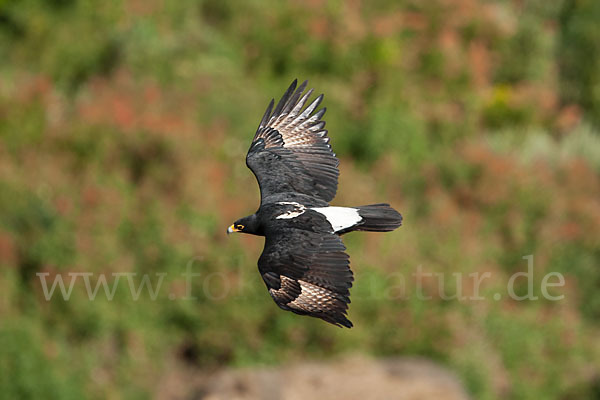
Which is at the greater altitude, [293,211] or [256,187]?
[256,187]

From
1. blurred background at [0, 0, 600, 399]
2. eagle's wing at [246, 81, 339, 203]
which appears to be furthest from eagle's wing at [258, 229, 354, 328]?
blurred background at [0, 0, 600, 399]

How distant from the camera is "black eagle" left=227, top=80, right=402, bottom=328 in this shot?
748 centimetres

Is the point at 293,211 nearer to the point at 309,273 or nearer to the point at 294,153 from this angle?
the point at 309,273

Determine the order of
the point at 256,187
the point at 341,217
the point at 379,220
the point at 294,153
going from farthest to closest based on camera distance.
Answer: the point at 256,187 → the point at 294,153 → the point at 379,220 → the point at 341,217

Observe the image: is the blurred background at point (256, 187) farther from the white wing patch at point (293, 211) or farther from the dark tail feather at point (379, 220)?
the dark tail feather at point (379, 220)

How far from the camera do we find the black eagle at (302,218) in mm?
7484

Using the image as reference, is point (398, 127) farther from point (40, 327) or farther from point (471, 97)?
point (40, 327)

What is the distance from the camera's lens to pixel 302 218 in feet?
26.7

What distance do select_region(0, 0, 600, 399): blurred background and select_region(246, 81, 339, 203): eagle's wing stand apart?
4.99m

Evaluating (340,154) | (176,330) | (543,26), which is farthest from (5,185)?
(543,26)

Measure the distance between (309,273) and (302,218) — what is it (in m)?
0.71

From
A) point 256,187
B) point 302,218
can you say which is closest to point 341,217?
point 302,218

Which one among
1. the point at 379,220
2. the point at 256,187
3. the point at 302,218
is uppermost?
the point at 256,187

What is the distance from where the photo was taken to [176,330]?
14711 mm
